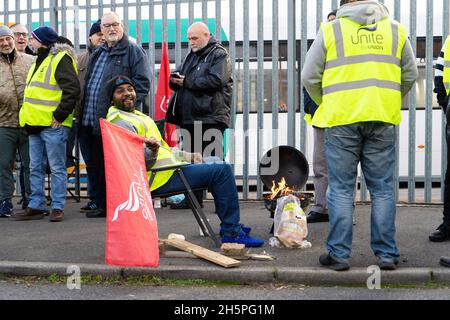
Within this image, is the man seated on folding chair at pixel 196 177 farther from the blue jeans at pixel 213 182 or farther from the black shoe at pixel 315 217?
the black shoe at pixel 315 217

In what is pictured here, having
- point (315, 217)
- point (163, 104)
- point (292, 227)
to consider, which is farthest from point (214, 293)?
point (163, 104)

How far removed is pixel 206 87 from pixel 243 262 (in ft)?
8.70

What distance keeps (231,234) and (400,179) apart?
476cm

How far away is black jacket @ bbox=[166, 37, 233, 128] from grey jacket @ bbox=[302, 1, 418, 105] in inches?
90.2

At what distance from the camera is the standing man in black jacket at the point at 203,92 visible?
7512 millimetres

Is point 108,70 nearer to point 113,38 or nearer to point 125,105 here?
point 113,38

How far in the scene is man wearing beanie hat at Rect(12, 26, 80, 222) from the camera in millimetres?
7801

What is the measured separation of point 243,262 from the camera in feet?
17.7

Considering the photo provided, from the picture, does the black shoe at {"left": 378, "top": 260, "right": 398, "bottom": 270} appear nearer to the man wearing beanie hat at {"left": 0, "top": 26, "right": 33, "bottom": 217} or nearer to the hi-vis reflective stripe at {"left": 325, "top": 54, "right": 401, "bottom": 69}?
the hi-vis reflective stripe at {"left": 325, "top": 54, "right": 401, "bottom": 69}

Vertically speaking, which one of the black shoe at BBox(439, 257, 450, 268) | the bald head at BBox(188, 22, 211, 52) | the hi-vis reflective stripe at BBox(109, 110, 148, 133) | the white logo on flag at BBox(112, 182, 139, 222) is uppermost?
the bald head at BBox(188, 22, 211, 52)

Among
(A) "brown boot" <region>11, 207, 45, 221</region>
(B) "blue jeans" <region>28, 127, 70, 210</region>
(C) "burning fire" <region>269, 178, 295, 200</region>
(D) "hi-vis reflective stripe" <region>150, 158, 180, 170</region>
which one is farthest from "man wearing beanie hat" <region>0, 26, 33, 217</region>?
(C) "burning fire" <region>269, 178, 295, 200</region>

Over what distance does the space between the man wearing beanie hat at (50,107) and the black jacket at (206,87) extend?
1.21 metres

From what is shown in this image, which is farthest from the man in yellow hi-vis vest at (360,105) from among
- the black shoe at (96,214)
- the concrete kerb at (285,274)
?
the black shoe at (96,214)

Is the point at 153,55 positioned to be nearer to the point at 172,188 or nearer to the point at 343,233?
the point at 172,188
